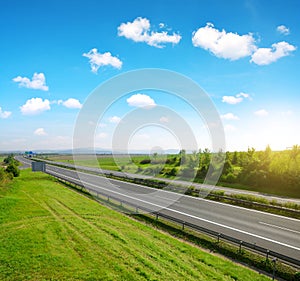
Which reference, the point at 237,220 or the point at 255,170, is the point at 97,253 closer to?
the point at 237,220

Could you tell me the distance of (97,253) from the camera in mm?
12031

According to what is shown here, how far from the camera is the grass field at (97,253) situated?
398 inches

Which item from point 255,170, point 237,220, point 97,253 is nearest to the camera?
point 97,253

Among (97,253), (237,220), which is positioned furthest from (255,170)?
(97,253)

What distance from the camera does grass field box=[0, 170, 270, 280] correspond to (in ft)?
33.2

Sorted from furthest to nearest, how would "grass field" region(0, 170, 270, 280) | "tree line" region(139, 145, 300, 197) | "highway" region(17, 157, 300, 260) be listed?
"tree line" region(139, 145, 300, 197)
"highway" region(17, 157, 300, 260)
"grass field" region(0, 170, 270, 280)

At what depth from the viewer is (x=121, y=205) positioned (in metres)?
22.5

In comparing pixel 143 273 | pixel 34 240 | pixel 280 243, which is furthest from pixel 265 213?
pixel 34 240

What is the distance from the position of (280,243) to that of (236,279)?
544 centimetres

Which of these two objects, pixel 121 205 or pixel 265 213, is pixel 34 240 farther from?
pixel 265 213

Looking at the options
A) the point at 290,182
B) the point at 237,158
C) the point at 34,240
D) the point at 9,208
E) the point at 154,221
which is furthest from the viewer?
the point at 237,158

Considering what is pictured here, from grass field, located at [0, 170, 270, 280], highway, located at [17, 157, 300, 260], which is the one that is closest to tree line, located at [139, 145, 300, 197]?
highway, located at [17, 157, 300, 260]

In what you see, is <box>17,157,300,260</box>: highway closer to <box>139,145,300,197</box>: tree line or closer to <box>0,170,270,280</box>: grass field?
<box>0,170,270,280</box>: grass field

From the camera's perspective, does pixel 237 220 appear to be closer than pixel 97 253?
No
